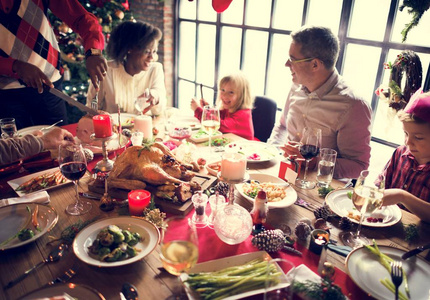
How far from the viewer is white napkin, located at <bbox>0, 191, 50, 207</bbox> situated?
126 cm

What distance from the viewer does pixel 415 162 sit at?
1.66 meters

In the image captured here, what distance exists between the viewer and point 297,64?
2104mm

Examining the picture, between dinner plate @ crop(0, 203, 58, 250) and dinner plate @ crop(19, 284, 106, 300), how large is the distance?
253 millimetres

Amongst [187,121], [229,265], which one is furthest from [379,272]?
[187,121]

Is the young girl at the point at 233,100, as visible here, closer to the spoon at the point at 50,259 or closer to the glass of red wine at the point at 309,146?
the glass of red wine at the point at 309,146

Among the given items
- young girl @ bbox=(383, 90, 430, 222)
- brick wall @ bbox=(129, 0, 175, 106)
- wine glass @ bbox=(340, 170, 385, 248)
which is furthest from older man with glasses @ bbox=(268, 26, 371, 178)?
brick wall @ bbox=(129, 0, 175, 106)

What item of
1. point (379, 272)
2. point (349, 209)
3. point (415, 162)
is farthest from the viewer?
point (415, 162)

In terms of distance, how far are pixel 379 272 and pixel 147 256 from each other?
0.78m

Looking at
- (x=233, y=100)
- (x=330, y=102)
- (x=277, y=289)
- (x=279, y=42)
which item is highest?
(x=279, y=42)

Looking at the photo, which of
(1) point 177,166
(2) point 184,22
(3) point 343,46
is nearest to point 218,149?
(1) point 177,166

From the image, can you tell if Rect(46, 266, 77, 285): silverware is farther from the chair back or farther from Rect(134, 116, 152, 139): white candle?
the chair back

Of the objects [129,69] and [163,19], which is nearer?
[129,69]

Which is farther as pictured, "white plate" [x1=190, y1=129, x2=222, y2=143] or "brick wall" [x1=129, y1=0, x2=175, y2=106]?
"brick wall" [x1=129, y1=0, x2=175, y2=106]

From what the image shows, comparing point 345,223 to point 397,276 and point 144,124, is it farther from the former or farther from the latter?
point 144,124
